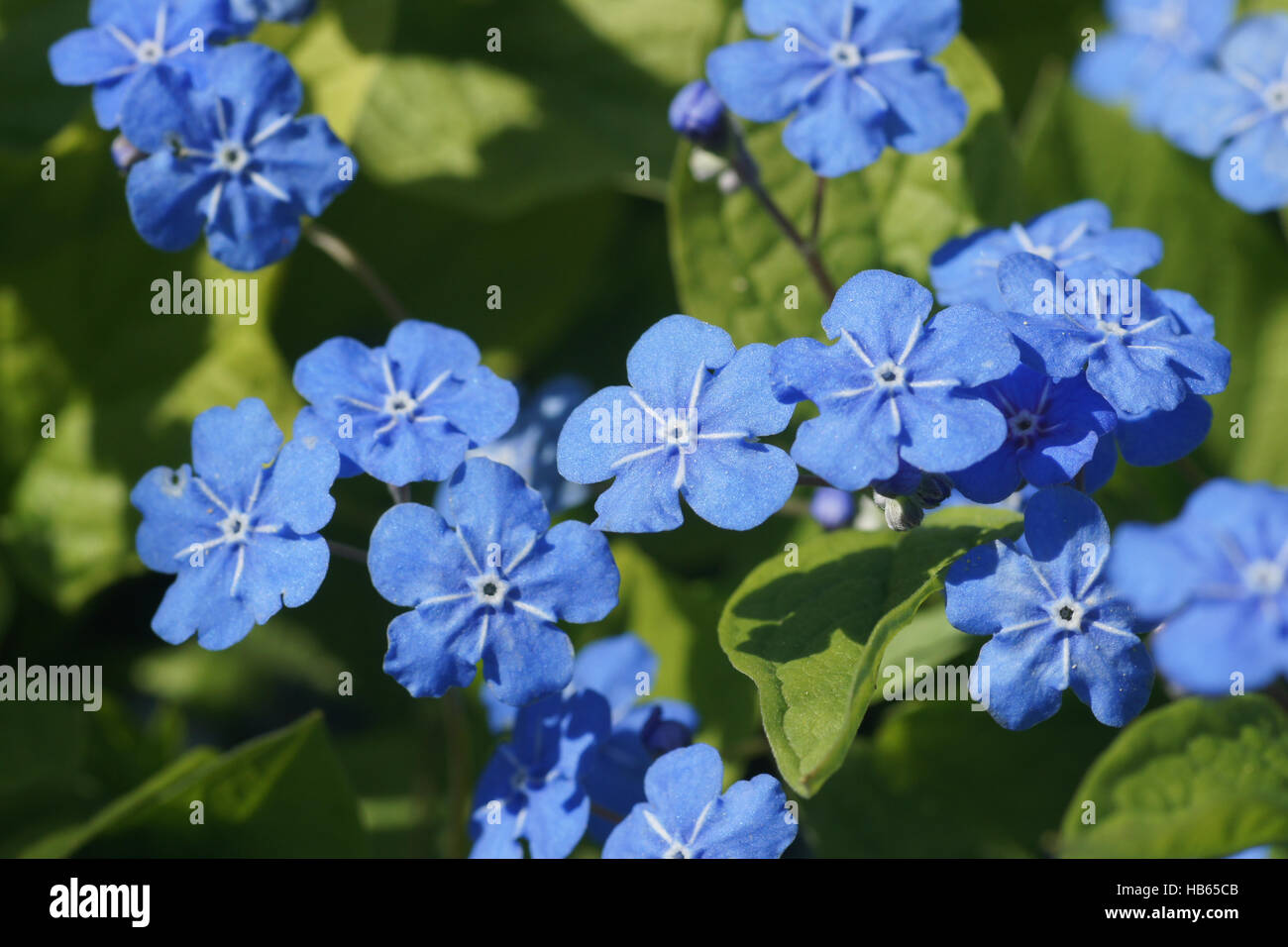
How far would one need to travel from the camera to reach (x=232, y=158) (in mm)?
2164

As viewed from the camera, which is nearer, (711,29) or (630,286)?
(711,29)

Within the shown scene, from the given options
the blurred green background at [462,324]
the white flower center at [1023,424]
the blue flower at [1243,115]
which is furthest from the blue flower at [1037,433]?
the blue flower at [1243,115]

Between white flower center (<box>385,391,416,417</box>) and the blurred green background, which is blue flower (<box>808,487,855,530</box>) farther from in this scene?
white flower center (<box>385,391,416,417</box>)

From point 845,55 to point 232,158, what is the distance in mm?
1090

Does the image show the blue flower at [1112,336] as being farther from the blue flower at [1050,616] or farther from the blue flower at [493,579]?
the blue flower at [493,579]

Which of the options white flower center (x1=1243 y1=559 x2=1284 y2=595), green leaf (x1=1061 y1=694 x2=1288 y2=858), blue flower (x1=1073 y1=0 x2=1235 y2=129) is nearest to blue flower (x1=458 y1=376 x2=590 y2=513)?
green leaf (x1=1061 y1=694 x2=1288 y2=858)

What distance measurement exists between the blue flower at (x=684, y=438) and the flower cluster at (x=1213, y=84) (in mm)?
1183

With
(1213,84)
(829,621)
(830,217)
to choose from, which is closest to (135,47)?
(830,217)

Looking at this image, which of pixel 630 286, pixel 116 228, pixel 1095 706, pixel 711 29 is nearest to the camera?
pixel 1095 706

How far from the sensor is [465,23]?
9.93ft
